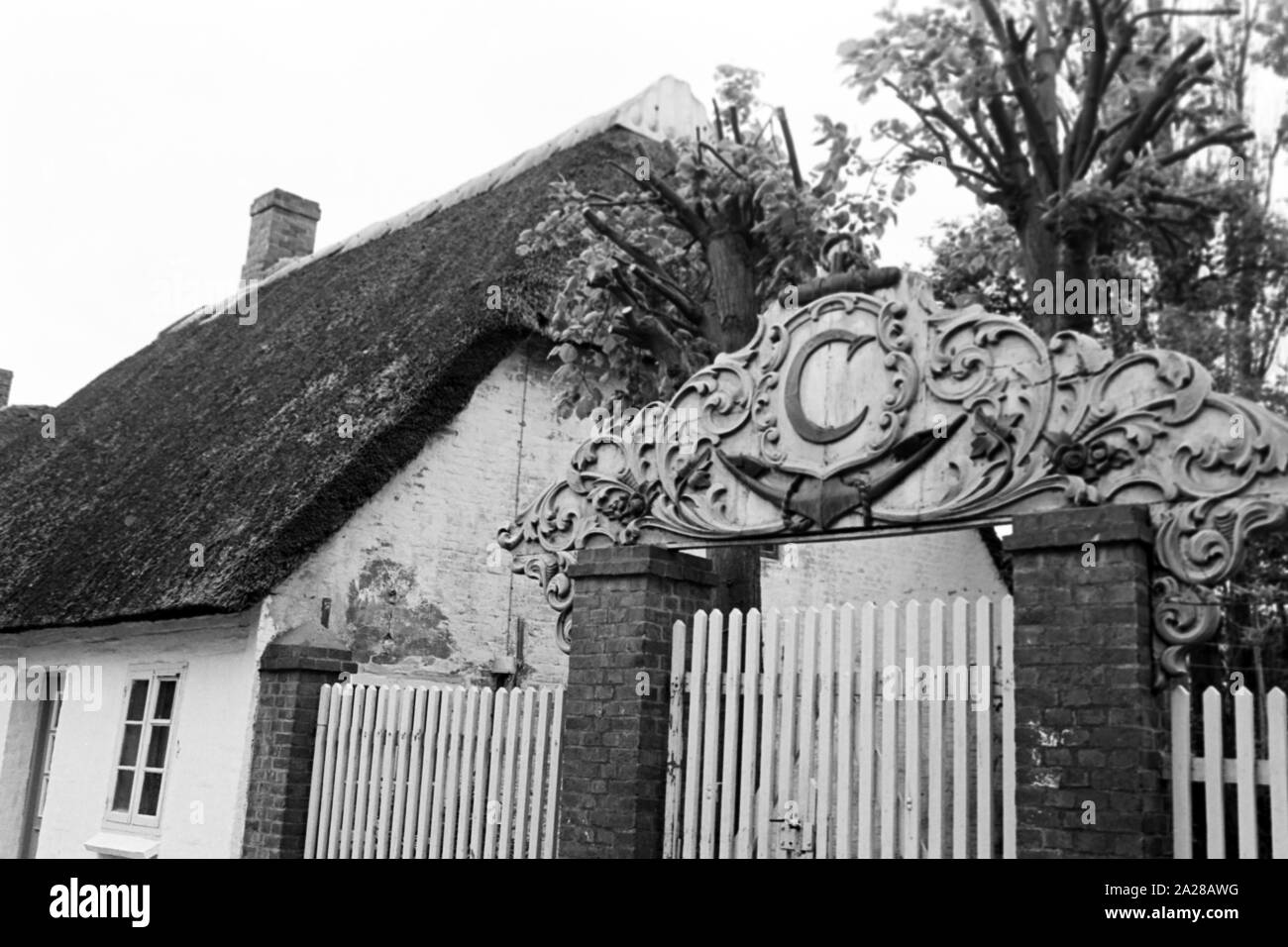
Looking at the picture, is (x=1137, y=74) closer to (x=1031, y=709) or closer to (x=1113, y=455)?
(x=1113, y=455)

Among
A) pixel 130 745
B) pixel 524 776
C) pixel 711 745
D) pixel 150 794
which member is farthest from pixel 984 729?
pixel 130 745

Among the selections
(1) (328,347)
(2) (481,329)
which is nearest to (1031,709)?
(2) (481,329)

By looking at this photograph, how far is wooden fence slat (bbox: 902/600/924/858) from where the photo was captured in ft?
16.8

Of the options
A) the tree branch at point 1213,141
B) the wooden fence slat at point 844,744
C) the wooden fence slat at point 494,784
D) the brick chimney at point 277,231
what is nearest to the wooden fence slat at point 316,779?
the wooden fence slat at point 494,784

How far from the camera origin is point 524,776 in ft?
21.9

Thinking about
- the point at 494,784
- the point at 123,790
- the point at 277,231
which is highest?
the point at 277,231

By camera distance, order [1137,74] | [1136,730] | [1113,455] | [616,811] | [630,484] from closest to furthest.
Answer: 1. [1136,730]
2. [1113,455]
3. [616,811]
4. [630,484]
5. [1137,74]

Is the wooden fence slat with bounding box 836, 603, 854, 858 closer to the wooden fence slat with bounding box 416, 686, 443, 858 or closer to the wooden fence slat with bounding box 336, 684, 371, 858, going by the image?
the wooden fence slat with bounding box 416, 686, 443, 858

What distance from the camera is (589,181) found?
41.3 feet

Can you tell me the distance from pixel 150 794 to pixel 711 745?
19.1 feet

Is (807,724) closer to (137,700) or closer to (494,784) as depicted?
(494,784)

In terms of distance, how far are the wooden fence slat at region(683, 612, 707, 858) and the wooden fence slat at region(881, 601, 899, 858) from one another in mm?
940

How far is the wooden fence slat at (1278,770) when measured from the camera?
4320 millimetres

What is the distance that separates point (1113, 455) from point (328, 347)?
8403 mm
